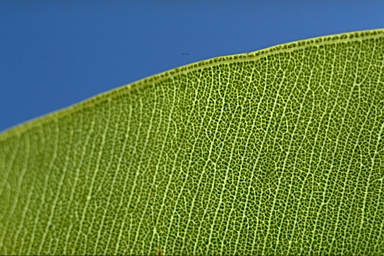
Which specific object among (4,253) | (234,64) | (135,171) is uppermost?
(234,64)

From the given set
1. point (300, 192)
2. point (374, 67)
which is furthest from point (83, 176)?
point (374, 67)

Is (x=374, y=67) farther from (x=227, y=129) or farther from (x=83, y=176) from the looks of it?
(x=83, y=176)

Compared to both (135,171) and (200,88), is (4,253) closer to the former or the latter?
(135,171)

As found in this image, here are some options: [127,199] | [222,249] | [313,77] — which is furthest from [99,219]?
[313,77]

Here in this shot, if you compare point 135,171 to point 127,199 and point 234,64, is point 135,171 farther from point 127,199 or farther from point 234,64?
point 234,64

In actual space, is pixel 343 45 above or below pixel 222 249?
above

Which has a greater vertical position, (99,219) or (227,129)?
(227,129)
